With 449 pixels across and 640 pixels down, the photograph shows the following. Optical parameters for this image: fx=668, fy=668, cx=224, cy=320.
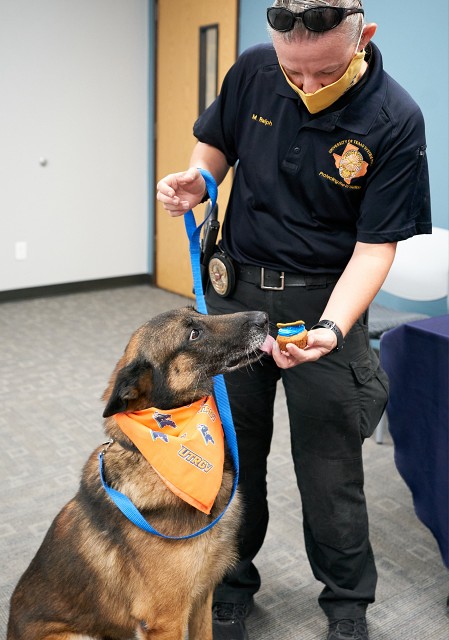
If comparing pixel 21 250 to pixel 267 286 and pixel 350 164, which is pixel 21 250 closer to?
pixel 267 286

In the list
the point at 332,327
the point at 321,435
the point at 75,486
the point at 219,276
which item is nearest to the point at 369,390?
the point at 321,435

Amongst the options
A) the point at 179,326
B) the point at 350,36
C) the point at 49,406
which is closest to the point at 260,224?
the point at 179,326

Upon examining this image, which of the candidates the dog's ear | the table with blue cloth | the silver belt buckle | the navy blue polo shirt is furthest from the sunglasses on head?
the table with blue cloth

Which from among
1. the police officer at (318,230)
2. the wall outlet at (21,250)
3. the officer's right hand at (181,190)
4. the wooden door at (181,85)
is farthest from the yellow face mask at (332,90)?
the wall outlet at (21,250)

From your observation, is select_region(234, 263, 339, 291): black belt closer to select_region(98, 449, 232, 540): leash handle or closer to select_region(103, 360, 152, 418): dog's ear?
select_region(103, 360, 152, 418): dog's ear

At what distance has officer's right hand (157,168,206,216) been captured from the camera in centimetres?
172

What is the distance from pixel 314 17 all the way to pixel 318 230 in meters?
0.53

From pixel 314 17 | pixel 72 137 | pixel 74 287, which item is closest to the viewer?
pixel 314 17

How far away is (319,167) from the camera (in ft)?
5.50

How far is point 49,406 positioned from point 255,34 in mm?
3018

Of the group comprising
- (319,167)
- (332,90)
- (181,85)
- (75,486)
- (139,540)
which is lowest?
(75,486)

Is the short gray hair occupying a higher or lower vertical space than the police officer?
higher

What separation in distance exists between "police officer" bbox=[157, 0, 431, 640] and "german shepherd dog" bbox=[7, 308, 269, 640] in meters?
0.20

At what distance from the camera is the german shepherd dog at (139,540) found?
1.59m
